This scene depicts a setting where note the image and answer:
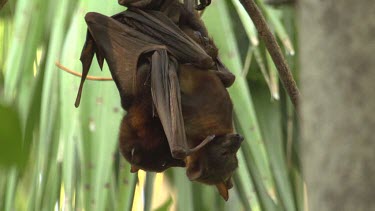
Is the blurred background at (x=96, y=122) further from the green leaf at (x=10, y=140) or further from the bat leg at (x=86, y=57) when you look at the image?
the green leaf at (x=10, y=140)

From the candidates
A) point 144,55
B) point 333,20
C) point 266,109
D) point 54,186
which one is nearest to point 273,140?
point 266,109

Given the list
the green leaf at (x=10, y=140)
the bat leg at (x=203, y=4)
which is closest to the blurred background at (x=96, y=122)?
the bat leg at (x=203, y=4)

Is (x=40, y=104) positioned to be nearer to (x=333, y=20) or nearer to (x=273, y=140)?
(x=273, y=140)

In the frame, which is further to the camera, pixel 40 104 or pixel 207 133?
pixel 40 104

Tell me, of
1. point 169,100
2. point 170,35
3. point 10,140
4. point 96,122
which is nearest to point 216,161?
point 169,100

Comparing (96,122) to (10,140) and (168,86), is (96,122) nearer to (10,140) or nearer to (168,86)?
(168,86)

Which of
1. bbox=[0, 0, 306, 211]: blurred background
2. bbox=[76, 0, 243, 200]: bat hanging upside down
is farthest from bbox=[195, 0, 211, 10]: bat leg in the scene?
bbox=[0, 0, 306, 211]: blurred background
